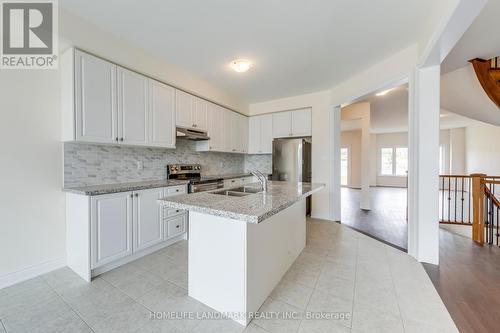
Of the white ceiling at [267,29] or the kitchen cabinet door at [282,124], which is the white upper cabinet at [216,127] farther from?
the kitchen cabinet door at [282,124]

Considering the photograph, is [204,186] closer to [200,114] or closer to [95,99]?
[200,114]

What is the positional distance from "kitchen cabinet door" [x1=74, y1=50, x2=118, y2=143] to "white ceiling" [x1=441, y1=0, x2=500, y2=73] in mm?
3719

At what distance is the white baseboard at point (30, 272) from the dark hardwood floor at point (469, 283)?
3622 millimetres

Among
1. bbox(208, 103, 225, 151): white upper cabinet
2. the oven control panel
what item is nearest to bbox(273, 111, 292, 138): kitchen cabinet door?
bbox(208, 103, 225, 151): white upper cabinet

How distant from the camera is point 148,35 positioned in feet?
7.41

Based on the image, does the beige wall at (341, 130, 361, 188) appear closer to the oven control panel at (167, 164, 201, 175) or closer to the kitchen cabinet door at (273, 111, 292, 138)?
the kitchen cabinet door at (273, 111, 292, 138)

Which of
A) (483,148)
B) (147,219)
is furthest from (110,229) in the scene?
(483,148)

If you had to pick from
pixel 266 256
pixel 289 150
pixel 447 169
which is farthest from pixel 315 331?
pixel 447 169

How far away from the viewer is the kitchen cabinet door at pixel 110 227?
1965 millimetres

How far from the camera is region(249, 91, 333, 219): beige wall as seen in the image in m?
3.92

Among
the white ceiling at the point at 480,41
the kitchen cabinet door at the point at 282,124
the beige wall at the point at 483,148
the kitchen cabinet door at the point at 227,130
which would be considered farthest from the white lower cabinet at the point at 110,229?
the beige wall at the point at 483,148

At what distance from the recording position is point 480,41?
2.24 metres

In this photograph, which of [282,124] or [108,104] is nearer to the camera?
[108,104]

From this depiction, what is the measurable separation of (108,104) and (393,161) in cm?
1098
